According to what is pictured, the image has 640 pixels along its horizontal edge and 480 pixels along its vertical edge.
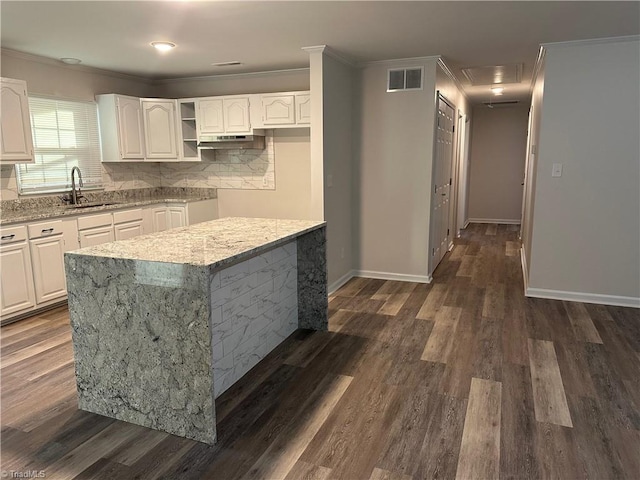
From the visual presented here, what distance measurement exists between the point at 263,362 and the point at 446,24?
2831 millimetres

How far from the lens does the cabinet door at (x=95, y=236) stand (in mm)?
4355

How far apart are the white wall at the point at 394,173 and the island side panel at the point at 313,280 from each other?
5.75 ft

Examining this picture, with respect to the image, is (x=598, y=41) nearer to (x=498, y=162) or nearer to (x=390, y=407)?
(x=390, y=407)

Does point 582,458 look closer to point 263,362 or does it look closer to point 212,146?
point 263,362

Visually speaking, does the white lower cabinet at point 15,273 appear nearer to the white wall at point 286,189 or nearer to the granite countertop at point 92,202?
the granite countertop at point 92,202

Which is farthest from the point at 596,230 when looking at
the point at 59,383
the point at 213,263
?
the point at 59,383

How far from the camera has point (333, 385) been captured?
280 cm

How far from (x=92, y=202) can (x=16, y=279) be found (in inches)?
59.0

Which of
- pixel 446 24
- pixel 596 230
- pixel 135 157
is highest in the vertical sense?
pixel 446 24

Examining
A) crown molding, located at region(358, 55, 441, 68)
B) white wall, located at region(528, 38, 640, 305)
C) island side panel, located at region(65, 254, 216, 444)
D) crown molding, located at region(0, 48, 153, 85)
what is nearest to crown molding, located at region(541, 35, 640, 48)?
white wall, located at region(528, 38, 640, 305)

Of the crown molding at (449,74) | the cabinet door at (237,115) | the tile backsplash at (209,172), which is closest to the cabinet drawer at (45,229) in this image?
the tile backsplash at (209,172)

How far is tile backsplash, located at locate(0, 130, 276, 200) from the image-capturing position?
5.46 m

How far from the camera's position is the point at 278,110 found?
4957mm

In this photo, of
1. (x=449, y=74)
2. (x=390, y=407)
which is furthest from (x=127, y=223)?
(x=449, y=74)
